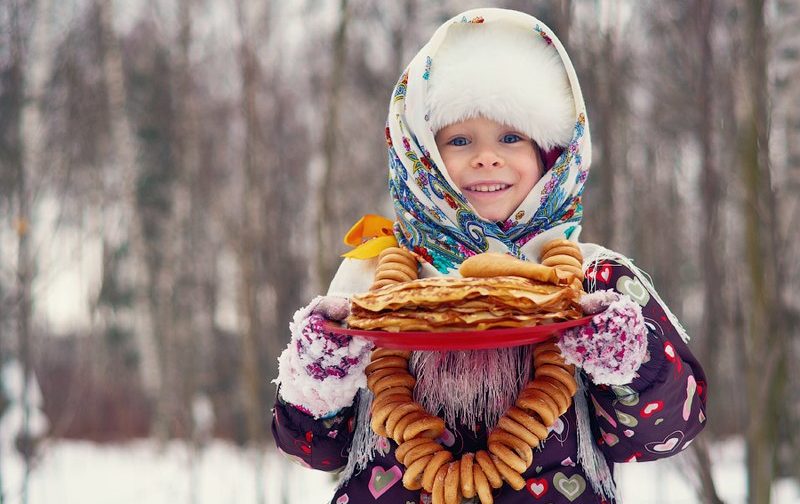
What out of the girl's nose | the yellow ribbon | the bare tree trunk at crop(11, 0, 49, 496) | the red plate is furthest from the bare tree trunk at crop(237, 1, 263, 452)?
the red plate

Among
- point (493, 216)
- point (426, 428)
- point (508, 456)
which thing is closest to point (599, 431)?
point (508, 456)

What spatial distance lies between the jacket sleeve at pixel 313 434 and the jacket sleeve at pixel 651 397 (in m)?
0.53

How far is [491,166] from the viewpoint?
1.63 m

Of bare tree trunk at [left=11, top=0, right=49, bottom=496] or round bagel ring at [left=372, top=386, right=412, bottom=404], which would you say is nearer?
round bagel ring at [left=372, top=386, right=412, bottom=404]

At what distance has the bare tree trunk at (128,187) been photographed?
8.84 metres

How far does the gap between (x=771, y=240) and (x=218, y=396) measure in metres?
12.2

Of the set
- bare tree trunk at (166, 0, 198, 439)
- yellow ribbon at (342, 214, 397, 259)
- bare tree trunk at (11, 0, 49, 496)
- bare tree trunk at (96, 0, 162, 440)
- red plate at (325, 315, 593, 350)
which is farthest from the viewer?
bare tree trunk at (96, 0, 162, 440)

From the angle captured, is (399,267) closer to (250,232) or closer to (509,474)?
(509,474)

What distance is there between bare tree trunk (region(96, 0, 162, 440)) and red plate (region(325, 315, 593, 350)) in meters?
6.84

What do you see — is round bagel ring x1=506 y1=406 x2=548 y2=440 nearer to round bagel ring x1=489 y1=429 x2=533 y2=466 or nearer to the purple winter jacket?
round bagel ring x1=489 y1=429 x2=533 y2=466

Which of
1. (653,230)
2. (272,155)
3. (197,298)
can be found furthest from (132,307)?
(653,230)

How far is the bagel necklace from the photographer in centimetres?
140

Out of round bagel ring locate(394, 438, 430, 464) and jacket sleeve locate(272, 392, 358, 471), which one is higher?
round bagel ring locate(394, 438, 430, 464)

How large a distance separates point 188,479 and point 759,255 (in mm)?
7341
